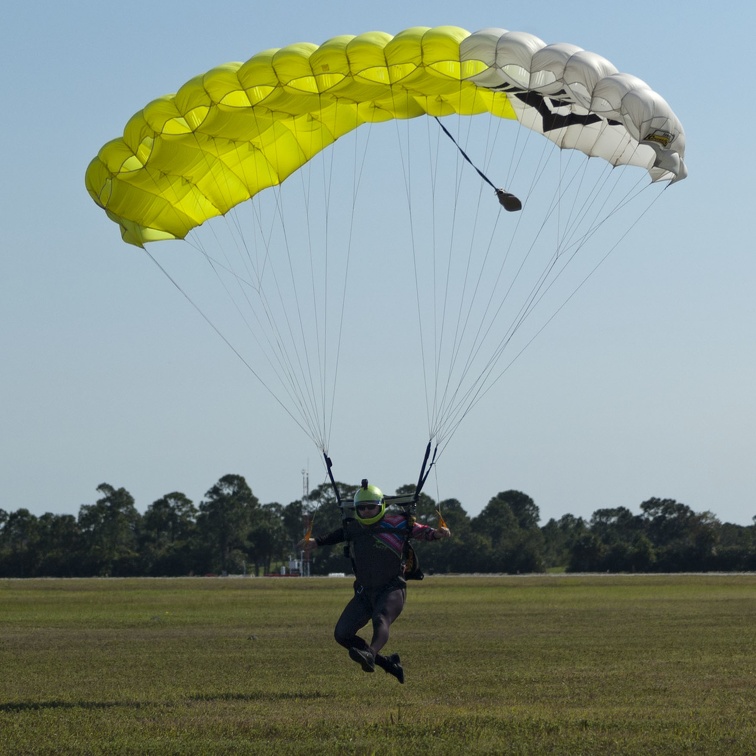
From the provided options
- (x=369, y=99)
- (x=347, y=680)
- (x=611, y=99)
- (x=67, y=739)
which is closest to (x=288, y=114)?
(x=369, y=99)

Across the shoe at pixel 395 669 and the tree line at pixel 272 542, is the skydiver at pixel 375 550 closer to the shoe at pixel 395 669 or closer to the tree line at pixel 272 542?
the shoe at pixel 395 669

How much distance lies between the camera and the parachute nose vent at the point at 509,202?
48.5 ft

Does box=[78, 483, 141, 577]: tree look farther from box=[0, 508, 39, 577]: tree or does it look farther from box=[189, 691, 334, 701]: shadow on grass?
box=[189, 691, 334, 701]: shadow on grass

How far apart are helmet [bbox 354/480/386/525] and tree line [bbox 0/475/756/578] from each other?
64.9 meters

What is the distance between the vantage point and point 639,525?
4902 inches

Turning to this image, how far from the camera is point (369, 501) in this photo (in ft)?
41.7

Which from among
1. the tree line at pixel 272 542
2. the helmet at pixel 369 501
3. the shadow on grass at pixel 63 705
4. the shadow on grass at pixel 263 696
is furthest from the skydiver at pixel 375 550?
the tree line at pixel 272 542

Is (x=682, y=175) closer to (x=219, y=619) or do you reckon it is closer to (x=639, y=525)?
(x=219, y=619)

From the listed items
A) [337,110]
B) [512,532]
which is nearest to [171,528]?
[512,532]

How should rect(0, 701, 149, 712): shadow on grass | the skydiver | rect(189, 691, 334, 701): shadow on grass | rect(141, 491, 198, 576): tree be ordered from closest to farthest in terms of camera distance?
rect(0, 701, 149, 712): shadow on grass < rect(189, 691, 334, 701): shadow on grass < the skydiver < rect(141, 491, 198, 576): tree

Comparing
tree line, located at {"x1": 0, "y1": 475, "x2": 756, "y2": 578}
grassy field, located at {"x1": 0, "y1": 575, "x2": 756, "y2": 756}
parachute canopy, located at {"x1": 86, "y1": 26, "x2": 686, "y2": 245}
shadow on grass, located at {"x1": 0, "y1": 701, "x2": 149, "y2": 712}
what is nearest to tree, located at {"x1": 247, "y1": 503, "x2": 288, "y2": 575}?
tree line, located at {"x1": 0, "y1": 475, "x2": 756, "y2": 578}

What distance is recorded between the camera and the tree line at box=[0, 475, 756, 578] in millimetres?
86562

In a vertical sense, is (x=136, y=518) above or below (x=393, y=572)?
above

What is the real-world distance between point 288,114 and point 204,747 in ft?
26.8
